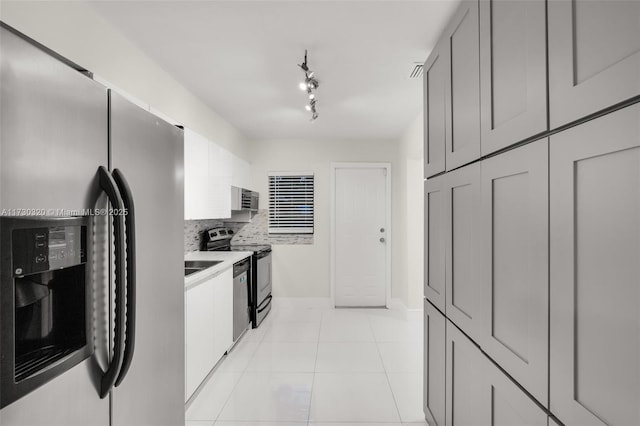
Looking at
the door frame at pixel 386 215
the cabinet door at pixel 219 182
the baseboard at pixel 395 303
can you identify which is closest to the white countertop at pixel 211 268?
the cabinet door at pixel 219 182

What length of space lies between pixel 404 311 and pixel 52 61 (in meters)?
4.66

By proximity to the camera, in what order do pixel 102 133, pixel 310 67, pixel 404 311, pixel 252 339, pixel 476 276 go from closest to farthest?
pixel 102 133 → pixel 476 276 → pixel 310 67 → pixel 252 339 → pixel 404 311

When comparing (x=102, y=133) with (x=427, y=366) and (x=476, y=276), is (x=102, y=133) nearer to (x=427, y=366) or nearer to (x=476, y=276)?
(x=476, y=276)

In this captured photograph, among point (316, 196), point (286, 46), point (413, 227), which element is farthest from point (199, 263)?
point (413, 227)

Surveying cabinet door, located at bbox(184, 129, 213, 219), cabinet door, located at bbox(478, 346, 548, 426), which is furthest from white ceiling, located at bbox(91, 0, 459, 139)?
cabinet door, located at bbox(478, 346, 548, 426)

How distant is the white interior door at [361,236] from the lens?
16.7ft

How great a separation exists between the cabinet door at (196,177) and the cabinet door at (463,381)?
213 centimetres

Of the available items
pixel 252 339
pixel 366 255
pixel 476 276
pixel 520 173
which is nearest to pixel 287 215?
pixel 366 255

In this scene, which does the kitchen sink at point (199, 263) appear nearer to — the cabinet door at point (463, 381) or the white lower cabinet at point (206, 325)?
the white lower cabinet at point (206, 325)

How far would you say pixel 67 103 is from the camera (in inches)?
31.5

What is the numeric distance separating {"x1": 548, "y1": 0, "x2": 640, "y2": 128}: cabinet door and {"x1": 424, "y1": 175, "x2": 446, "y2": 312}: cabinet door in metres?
0.99

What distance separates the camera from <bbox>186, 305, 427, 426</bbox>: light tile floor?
2277 millimetres

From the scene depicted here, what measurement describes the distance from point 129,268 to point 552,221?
121 centimetres

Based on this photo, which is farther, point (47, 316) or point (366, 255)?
point (366, 255)
